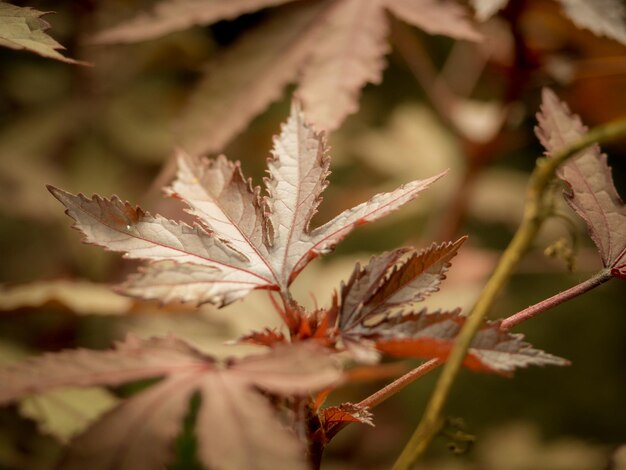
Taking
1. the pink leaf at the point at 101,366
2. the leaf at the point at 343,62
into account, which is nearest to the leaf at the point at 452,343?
the pink leaf at the point at 101,366

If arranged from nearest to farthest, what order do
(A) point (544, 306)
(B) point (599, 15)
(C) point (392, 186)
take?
(A) point (544, 306), (B) point (599, 15), (C) point (392, 186)

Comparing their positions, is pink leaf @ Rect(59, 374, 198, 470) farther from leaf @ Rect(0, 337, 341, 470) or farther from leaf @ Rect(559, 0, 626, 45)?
leaf @ Rect(559, 0, 626, 45)

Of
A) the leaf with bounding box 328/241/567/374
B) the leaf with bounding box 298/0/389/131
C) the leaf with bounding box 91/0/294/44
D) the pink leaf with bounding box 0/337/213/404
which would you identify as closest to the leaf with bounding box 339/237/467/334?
the leaf with bounding box 328/241/567/374

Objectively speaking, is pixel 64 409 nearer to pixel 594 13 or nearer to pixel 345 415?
pixel 345 415

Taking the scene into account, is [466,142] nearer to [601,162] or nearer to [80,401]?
[601,162]

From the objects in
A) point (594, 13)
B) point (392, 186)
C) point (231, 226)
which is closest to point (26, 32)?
point (231, 226)

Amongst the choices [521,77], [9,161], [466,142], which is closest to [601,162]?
[521,77]
